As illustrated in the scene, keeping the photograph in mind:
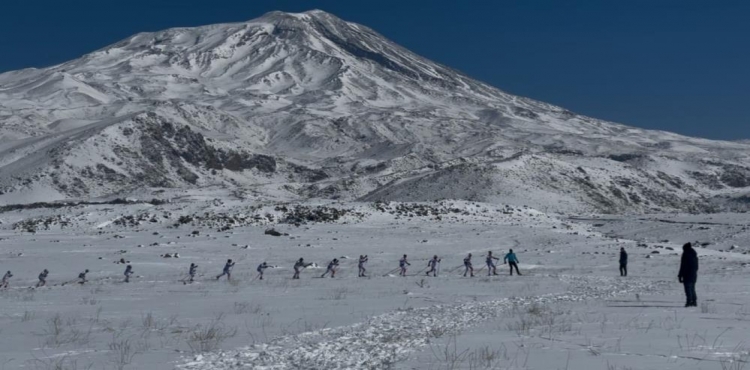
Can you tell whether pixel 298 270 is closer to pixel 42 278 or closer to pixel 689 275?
pixel 42 278

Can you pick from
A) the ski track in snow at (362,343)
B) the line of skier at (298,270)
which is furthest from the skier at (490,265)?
the ski track in snow at (362,343)

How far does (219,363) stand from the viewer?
9.33 m

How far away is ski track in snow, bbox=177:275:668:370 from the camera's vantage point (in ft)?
30.6

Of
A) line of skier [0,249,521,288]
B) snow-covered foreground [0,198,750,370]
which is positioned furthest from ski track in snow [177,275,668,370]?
line of skier [0,249,521,288]

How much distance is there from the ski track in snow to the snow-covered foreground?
0.03 m

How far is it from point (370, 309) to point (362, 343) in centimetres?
489

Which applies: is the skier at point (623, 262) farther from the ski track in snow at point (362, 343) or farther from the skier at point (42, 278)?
the skier at point (42, 278)

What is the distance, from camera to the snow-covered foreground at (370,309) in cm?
946

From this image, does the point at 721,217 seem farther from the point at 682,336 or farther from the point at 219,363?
the point at 219,363

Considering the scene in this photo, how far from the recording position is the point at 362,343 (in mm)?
10977

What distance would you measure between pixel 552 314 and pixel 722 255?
27423 millimetres

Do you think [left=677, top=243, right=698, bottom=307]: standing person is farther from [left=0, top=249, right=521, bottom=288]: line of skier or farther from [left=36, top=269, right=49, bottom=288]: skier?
[left=36, top=269, right=49, bottom=288]: skier

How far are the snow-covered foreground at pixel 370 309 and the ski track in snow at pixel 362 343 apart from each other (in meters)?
0.03

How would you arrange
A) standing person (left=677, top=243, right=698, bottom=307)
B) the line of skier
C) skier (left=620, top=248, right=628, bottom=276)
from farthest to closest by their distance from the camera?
skier (left=620, top=248, right=628, bottom=276), the line of skier, standing person (left=677, top=243, right=698, bottom=307)
